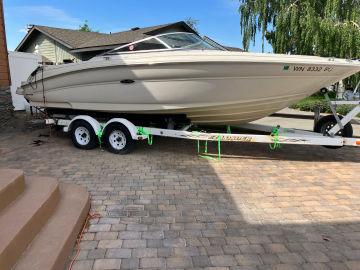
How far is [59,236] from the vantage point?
2990 mm

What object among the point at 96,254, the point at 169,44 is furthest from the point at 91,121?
the point at 96,254

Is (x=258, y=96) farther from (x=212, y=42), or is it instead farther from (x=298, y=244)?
(x=298, y=244)

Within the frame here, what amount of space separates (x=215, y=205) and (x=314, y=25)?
43.3 ft

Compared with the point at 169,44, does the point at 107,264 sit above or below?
below

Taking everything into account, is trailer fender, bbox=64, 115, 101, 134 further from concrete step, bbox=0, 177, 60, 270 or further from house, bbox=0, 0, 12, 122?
house, bbox=0, 0, 12, 122

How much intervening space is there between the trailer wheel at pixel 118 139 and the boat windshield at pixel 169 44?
1.43 metres

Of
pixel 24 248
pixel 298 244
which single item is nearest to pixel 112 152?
pixel 24 248

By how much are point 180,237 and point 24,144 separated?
5283 mm

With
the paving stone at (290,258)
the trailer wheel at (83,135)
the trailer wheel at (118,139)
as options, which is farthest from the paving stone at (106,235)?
the trailer wheel at (83,135)

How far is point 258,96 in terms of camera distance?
18.8 ft

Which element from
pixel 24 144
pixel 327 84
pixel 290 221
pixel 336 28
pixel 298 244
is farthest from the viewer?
pixel 336 28

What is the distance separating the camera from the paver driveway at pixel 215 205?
2998 millimetres

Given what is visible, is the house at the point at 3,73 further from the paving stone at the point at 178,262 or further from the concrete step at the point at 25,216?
the paving stone at the point at 178,262

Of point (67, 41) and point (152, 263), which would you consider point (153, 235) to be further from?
point (67, 41)
